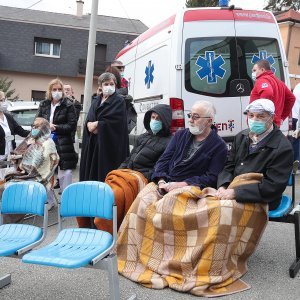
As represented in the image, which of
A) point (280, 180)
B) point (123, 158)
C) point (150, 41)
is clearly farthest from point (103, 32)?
point (280, 180)

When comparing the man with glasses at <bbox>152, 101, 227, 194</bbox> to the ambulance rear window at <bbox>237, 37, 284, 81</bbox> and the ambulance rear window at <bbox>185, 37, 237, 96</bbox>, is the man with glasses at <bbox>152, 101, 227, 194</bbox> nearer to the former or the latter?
the ambulance rear window at <bbox>185, 37, 237, 96</bbox>

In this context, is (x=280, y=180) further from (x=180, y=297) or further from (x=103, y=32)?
(x=103, y=32)

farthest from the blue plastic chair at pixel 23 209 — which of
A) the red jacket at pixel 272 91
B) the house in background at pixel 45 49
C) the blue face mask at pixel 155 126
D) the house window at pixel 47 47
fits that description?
the house window at pixel 47 47

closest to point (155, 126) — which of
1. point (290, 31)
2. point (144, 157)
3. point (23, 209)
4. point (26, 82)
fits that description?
point (144, 157)

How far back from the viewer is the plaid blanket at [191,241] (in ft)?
11.6

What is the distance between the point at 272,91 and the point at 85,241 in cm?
313

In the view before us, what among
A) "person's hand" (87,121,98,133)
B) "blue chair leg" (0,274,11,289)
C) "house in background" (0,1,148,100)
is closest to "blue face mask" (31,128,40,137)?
"person's hand" (87,121,98,133)

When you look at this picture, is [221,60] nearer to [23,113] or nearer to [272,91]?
[272,91]

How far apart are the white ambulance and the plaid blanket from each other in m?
2.13

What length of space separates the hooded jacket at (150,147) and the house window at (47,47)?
24.7 m

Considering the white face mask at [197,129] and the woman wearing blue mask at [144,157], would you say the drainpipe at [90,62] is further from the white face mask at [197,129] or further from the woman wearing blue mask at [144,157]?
the white face mask at [197,129]

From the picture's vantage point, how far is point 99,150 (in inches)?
205

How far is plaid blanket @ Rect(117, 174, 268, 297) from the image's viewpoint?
3551 mm

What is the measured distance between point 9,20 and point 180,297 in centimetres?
2705
